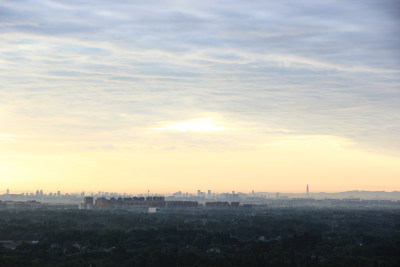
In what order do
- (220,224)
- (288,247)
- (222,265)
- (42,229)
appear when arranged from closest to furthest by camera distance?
(222,265)
(288,247)
(42,229)
(220,224)

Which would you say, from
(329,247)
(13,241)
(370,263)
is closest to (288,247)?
(329,247)

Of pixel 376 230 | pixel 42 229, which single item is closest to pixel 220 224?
pixel 376 230

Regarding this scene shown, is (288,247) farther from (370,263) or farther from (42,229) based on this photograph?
(42,229)

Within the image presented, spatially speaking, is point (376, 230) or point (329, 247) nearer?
point (329, 247)

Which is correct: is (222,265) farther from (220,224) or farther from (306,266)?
(220,224)

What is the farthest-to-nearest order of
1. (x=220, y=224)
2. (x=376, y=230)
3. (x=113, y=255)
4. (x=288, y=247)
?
1. (x=220, y=224)
2. (x=376, y=230)
3. (x=288, y=247)
4. (x=113, y=255)

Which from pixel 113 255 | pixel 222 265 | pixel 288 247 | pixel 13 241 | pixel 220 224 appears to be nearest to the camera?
pixel 222 265

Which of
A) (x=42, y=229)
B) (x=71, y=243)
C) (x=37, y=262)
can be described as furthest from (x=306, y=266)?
(x=42, y=229)

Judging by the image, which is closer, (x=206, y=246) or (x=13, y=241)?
(x=206, y=246)

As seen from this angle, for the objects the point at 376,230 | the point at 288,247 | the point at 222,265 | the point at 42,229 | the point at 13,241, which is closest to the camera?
the point at 222,265
